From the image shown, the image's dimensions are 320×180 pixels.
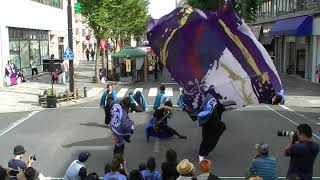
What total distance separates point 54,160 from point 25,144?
91.4 inches

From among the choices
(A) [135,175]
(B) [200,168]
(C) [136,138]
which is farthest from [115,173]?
(C) [136,138]

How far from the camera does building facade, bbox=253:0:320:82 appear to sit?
34188mm

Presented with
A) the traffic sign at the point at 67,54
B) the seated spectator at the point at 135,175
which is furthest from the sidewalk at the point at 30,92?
the seated spectator at the point at 135,175

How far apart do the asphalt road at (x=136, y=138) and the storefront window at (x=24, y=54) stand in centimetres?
1638

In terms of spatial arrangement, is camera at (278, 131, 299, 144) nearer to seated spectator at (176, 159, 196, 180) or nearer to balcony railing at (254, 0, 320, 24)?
seated spectator at (176, 159, 196, 180)

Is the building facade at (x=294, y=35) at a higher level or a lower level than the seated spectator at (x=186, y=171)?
higher

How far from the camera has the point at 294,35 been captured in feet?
124

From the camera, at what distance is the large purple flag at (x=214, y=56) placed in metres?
10.5

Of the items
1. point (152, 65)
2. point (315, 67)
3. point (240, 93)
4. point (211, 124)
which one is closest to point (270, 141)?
point (211, 124)

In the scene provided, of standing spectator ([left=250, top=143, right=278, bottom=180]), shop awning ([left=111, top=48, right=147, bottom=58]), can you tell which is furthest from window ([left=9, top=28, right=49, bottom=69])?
standing spectator ([left=250, top=143, right=278, bottom=180])

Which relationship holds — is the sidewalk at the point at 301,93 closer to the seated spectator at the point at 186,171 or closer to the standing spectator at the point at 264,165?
the standing spectator at the point at 264,165

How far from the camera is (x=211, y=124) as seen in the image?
40.4 feet

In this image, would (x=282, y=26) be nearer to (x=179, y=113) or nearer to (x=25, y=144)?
(x=179, y=113)

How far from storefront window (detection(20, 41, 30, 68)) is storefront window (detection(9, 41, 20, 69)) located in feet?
2.89
